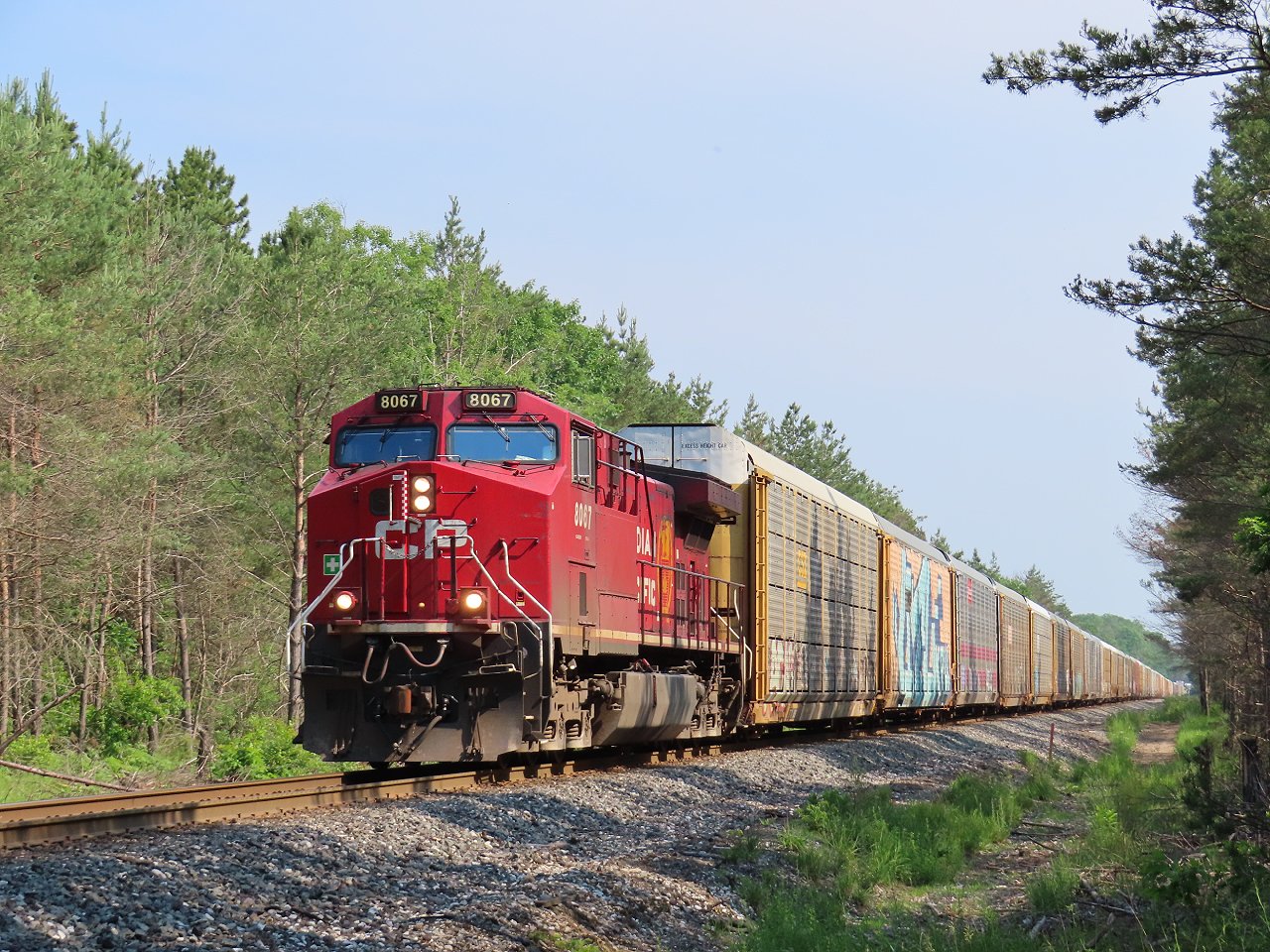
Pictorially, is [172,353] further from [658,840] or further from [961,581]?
[658,840]

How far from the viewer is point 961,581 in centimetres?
3177

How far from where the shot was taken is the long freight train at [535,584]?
12.3m

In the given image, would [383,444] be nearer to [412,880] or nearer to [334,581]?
[334,581]

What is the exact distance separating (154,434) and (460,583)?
Result: 13.5m

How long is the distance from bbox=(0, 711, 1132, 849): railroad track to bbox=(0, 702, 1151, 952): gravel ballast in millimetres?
299

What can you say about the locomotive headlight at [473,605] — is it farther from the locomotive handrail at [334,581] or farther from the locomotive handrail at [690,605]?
the locomotive handrail at [690,605]

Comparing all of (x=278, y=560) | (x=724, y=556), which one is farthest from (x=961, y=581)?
(x=278, y=560)

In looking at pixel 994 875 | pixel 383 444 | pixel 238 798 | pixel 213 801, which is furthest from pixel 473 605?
pixel 994 875

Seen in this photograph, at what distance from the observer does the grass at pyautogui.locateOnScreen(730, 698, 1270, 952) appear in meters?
7.40

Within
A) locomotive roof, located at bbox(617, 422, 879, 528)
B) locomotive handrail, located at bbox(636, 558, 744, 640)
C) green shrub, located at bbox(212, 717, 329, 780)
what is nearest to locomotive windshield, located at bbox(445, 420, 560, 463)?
locomotive handrail, located at bbox(636, 558, 744, 640)

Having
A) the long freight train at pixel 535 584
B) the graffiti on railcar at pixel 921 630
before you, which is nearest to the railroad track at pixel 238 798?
the long freight train at pixel 535 584

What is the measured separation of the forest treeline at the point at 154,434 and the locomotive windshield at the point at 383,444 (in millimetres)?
3356

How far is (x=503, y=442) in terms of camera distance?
13.2 metres

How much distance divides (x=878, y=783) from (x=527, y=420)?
7022 millimetres
